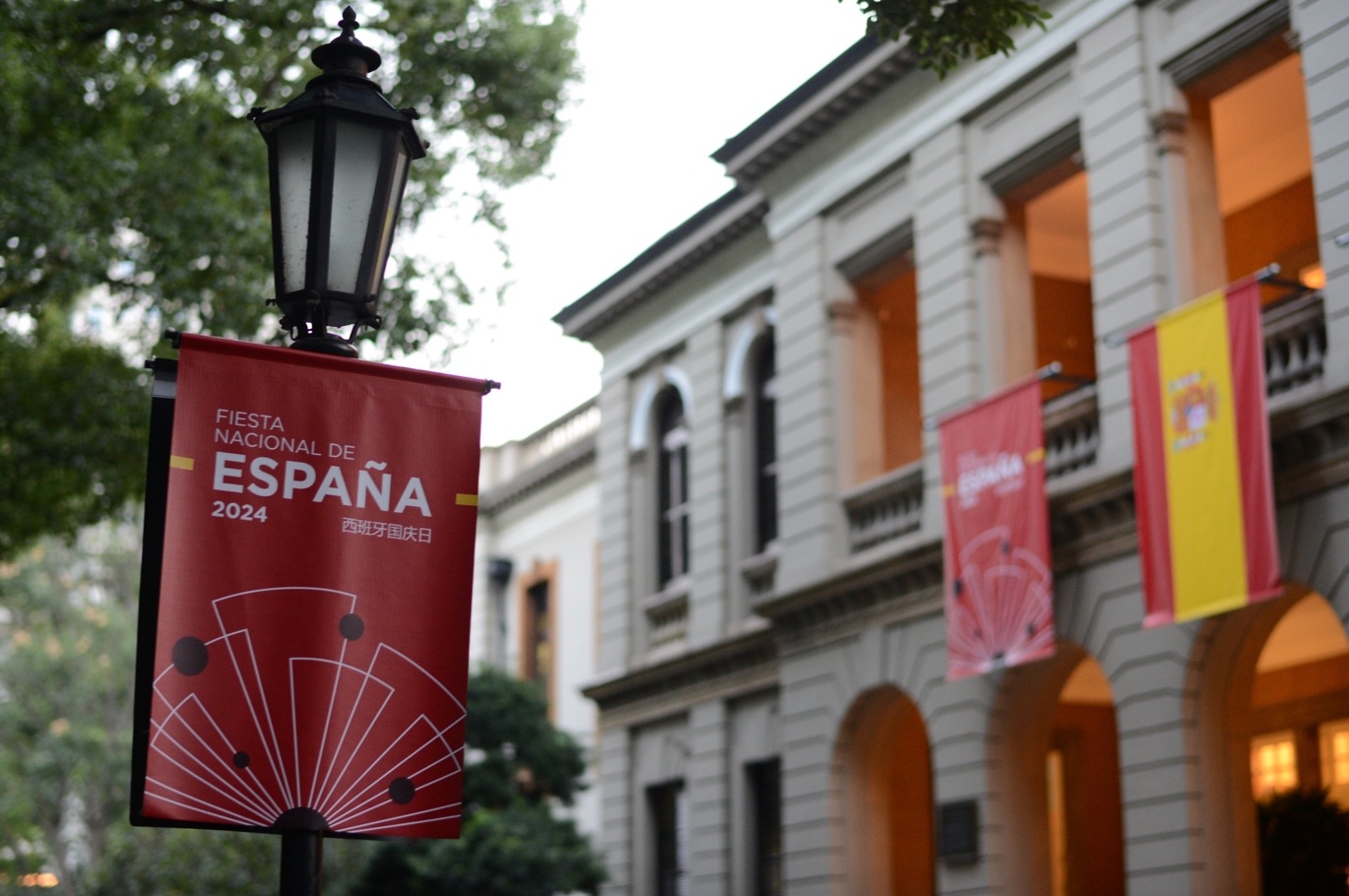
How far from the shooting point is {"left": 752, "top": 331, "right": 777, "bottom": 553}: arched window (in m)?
22.3

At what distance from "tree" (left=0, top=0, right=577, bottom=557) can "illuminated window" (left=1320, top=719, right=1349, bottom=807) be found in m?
9.65

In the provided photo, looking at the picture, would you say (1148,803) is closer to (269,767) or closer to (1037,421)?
(1037,421)

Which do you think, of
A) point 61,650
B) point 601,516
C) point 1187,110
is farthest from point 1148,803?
point 61,650

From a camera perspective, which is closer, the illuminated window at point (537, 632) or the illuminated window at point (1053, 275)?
the illuminated window at point (1053, 275)

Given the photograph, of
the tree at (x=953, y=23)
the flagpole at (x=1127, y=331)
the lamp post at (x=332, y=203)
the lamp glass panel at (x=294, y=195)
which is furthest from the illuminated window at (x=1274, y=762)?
the lamp glass panel at (x=294, y=195)

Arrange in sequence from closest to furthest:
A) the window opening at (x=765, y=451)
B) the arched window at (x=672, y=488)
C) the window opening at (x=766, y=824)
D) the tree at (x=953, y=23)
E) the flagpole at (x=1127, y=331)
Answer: the tree at (x=953, y=23) → the flagpole at (x=1127, y=331) → the window opening at (x=766, y=824) → the window opening at (x=765, y=451) → the arched window at (x=672, y=488)

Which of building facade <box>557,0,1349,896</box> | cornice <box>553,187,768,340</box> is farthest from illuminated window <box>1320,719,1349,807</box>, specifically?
cornice <box>553,187,768,340</box>

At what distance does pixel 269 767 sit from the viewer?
17.5ft

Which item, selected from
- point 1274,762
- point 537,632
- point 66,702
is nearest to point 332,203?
point 1274,762

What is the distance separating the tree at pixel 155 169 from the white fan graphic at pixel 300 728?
11.0 meters

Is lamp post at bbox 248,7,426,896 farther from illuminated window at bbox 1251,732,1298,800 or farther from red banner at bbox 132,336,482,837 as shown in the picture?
illuminated window at bbox 1251,732,1298,800

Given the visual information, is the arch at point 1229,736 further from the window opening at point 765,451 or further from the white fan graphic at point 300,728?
the white fan graphic at point 300,728

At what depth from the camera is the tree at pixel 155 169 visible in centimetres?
1600

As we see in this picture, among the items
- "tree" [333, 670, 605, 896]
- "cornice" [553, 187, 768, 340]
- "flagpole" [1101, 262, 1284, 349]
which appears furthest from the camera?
"cornice" [553, 187, 768, 340]
